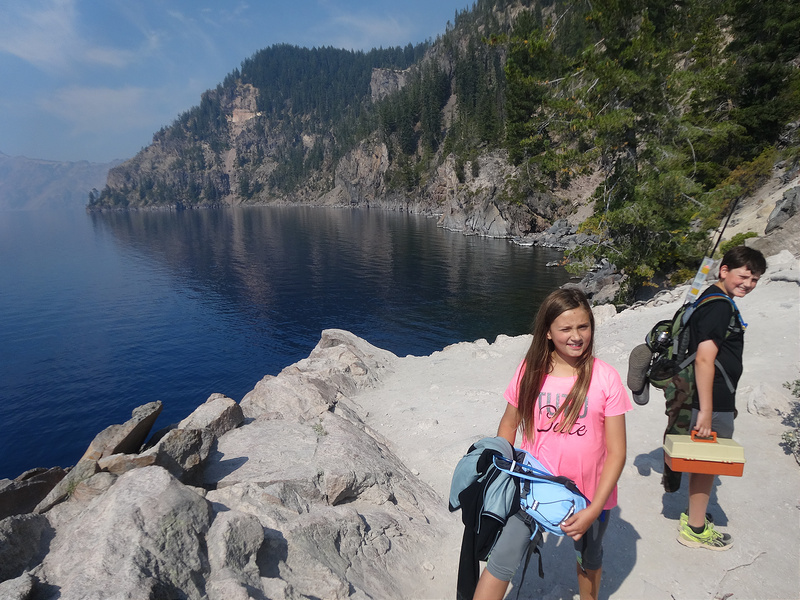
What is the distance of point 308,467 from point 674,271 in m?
18.7

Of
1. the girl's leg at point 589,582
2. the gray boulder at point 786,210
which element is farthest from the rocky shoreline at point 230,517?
the gray boulder at point 786,210

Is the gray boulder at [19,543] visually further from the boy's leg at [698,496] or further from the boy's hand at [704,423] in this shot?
the boy's leg at [698,496]

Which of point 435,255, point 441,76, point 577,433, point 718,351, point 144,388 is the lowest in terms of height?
point 144,388

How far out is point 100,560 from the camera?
2855 millimetres

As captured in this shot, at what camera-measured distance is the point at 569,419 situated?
2.62m

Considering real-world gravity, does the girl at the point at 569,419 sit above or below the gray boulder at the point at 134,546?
above

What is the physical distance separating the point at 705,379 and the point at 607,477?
1.45 meters

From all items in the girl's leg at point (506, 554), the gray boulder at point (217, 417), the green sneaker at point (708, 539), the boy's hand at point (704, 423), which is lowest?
the gray boulder at point (217, 417)

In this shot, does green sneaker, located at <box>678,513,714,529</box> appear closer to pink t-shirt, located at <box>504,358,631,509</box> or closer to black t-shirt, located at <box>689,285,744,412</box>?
black t-shirt, located at <box>689,285,744,412</box>

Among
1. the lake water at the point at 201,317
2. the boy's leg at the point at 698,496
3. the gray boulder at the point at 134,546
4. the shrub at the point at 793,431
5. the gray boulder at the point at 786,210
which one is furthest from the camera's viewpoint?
the lake water at the point at 201,317

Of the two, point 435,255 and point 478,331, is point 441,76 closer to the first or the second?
point 435,255

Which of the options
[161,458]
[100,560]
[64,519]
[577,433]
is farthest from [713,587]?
[64,519]

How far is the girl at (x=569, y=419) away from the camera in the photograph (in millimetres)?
2513

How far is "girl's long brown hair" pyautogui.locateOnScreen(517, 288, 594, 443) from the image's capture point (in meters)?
2.62
